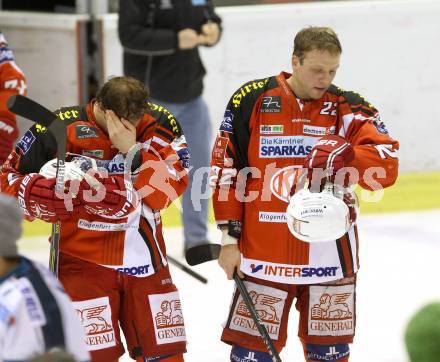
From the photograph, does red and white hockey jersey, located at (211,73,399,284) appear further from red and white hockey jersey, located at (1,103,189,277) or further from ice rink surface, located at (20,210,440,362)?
ice rink surface, located at (20,210,440,362)

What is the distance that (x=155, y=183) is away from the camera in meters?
3.44

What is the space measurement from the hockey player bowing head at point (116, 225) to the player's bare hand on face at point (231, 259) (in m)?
0.19

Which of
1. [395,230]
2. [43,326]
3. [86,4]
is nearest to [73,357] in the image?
[43,326]

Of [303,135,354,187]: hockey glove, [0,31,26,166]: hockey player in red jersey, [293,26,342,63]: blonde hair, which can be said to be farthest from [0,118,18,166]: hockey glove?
[303,135,354,187]: hockey glove

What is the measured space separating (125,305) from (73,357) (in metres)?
1.47

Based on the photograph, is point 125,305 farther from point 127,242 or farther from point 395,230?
point 395,230

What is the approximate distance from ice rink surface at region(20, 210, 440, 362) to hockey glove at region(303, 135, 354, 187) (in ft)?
3.74

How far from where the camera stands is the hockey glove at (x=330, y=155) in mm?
3258

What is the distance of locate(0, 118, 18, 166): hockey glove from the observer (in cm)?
475

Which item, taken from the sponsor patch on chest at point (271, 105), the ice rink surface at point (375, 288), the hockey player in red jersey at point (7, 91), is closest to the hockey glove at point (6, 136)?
the hockey player in red jersey at point (7, 91)

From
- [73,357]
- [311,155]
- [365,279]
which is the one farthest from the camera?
[365,279]

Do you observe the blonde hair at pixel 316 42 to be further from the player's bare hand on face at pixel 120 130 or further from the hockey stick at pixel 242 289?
the hockey stick at pixel 242 289

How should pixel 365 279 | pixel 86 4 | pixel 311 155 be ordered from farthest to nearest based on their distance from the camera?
pixel 86 4, pixel 365 279, pixel 311 155

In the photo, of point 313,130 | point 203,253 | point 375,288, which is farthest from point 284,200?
point 375,288
